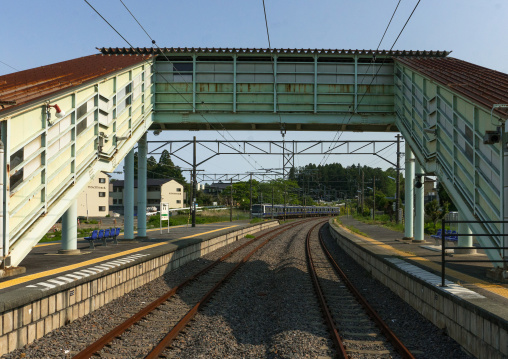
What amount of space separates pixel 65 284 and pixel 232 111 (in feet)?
37.6

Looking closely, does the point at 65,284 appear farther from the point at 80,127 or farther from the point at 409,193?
the point at 409,193

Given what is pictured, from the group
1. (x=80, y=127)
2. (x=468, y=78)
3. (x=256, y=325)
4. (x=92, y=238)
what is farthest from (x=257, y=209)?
(x=256, y=325)

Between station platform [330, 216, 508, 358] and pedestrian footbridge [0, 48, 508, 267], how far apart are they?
4.74 ft

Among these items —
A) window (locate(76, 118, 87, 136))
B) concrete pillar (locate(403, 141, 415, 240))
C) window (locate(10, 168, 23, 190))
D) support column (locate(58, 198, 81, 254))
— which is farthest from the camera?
concrete pillar (locate(403, 141, 415, 240))

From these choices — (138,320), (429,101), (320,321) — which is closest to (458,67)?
(429,101)

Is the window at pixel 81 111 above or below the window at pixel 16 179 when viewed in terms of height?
above

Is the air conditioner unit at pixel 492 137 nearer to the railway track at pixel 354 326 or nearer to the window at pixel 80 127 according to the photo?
the railway track at pixel 354 326

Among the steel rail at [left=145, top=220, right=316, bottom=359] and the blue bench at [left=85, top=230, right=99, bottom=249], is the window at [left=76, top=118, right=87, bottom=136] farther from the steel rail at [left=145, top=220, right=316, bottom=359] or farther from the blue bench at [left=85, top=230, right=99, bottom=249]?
the steel rail at [left=145, top=220, right=316, bottom=359]

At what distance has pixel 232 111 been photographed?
18.2 m

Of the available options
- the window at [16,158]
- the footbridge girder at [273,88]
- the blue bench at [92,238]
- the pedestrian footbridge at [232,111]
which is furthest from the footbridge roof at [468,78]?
the blue bench at [92,238]

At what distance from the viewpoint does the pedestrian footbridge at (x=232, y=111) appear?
995 centimetres

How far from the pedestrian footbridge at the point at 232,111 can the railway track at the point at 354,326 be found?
326cm

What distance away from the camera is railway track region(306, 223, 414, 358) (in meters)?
6.74

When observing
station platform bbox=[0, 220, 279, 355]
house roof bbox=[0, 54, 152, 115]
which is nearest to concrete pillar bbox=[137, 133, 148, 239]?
house roof bbox=[0, 54, 152, 115]
